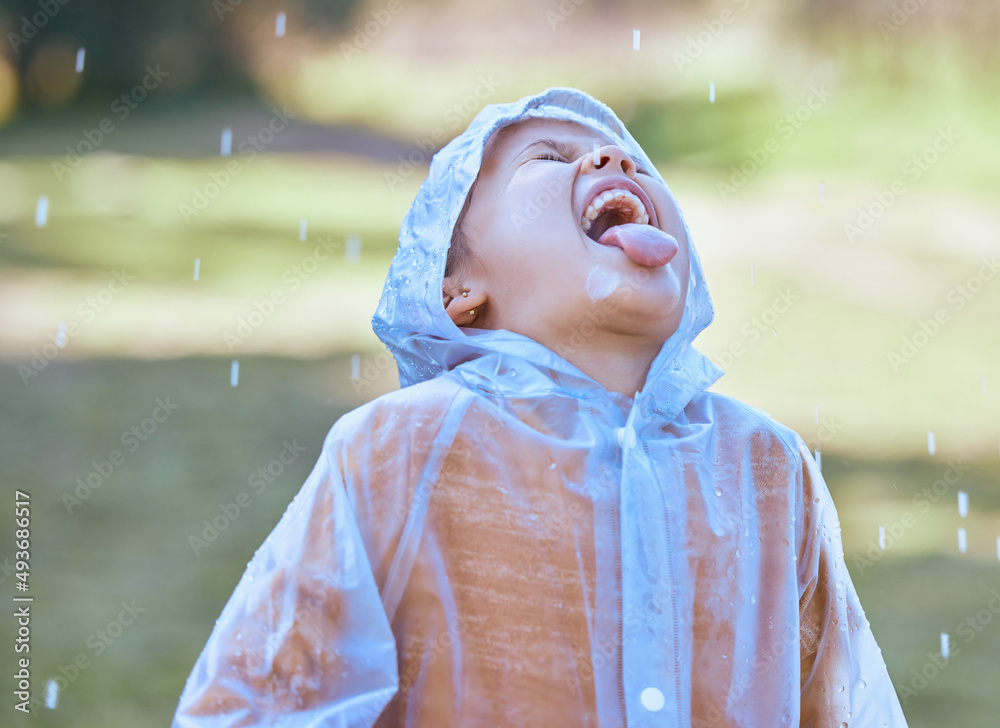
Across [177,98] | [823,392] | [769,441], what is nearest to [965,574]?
[823,392]

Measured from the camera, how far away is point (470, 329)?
66.4 inches

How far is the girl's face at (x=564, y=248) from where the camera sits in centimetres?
156

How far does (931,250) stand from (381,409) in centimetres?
850

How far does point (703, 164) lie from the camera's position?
1097 centimetres

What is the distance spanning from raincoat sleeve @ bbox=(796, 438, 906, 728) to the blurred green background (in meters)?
2.02

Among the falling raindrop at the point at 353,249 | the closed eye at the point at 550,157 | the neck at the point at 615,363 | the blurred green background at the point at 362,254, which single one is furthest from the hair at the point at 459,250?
the falling raindrop at the point at 353,249

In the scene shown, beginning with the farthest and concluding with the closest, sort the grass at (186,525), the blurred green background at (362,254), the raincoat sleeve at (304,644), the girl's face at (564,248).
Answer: the blurred green background at (362,254)
the grass at (186,525)
the girl's face at (564,248)
the raincoat sleeve at (304,644)

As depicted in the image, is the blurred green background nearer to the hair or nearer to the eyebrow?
the hair

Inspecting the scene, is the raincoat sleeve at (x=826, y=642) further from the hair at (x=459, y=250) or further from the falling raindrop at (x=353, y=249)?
the falling raindrop at (x=353, y=249)

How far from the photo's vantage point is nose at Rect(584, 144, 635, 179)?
1672 mm

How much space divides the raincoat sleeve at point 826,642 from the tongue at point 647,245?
35 cm

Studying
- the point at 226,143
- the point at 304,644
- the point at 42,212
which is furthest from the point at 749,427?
the point at 226,143

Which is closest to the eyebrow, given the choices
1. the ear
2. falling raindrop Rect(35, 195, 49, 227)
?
the ear

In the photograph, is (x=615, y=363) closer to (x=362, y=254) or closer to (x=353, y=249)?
(x=362, y=254)
